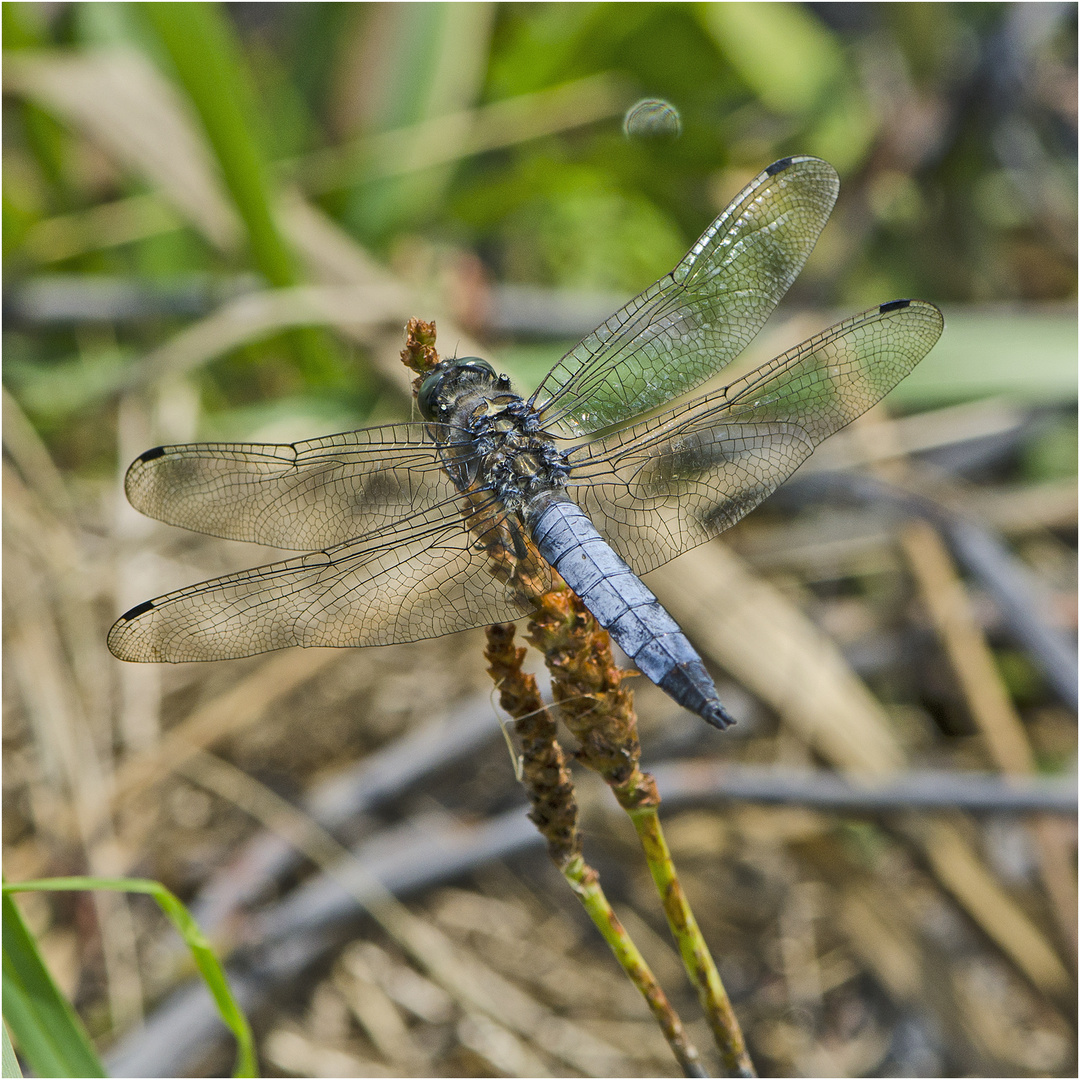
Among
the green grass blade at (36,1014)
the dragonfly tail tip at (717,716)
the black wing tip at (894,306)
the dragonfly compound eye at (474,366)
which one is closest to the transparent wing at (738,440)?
the black wing tip at (894,306)

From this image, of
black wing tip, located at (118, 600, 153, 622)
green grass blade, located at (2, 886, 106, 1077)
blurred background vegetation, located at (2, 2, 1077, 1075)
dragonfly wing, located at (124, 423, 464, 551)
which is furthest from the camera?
blurred background vegetation, located at (2, 2, 1077, 1075)

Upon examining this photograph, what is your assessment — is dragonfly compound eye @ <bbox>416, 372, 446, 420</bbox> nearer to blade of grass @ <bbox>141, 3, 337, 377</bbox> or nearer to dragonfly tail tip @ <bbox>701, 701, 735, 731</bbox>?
dragonfly tail tip @ <bbox>701, 701, 735, 731</bbox>

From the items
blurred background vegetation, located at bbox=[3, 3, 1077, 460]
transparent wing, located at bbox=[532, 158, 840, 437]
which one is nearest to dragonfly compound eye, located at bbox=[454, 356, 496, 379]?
transparent wing, located at bbox=[532, 158, 840, 437]

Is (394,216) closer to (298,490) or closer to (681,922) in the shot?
(298,490)

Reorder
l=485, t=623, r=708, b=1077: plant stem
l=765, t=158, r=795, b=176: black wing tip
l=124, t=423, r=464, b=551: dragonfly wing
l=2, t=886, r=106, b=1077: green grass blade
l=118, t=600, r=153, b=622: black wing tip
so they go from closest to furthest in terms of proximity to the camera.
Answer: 1. l=485, t=623, r=708, b=1077: plant stem
2. l=2, t=886, r=106, b=1077: green grass blade
3. l=118, t=600, r=153, b=622: black wing tip
4. l=124, t=423, r=464, b=551: dragonfly wing
5. l=765, t=158, r=795, b=176: black wing tip

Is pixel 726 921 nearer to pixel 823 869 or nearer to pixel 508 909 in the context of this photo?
pixel 823 869

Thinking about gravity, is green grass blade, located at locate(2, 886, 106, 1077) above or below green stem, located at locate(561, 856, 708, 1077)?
above

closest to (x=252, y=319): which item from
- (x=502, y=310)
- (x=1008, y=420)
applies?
(x=502, y=310)

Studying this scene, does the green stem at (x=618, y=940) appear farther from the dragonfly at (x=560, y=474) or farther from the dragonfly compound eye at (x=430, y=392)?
the dragonfly compound eye at (x=430, y=392)
